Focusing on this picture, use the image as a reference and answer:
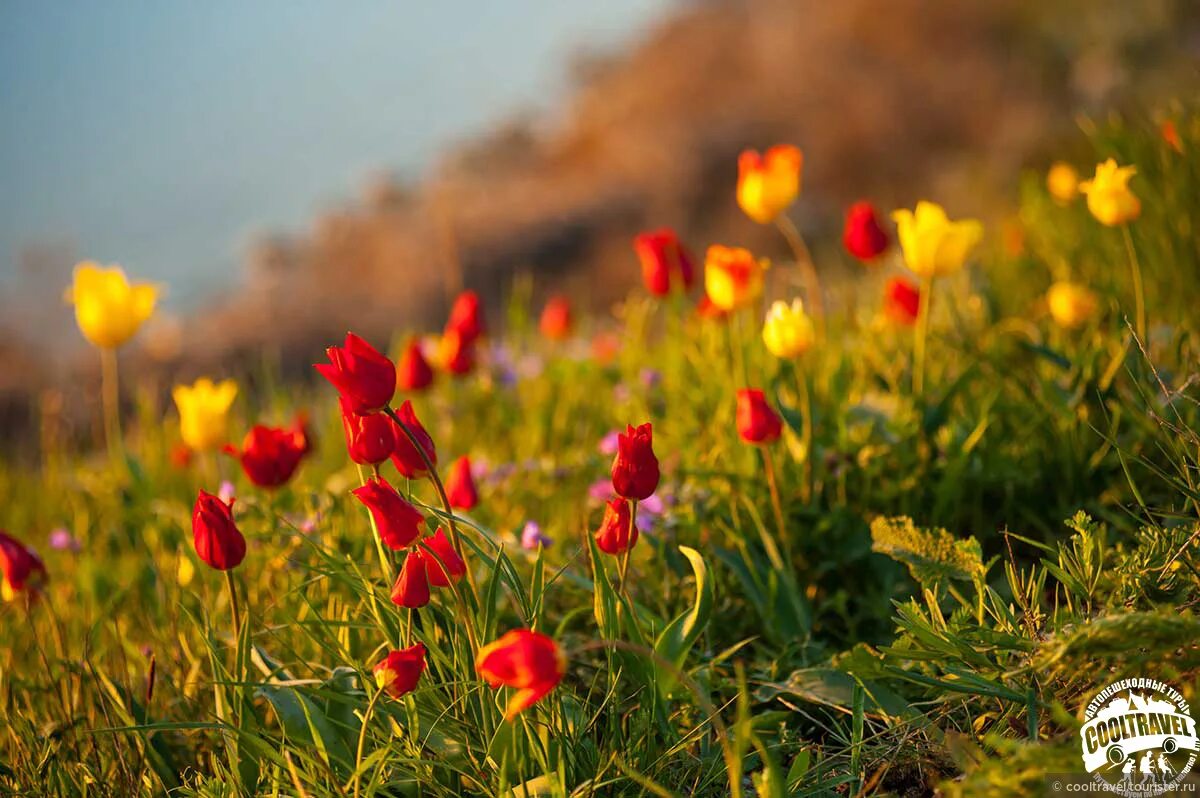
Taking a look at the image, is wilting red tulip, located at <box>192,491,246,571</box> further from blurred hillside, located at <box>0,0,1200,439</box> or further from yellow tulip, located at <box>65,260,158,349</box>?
blurred hillside, located at <box>0,0,1200,439</box>

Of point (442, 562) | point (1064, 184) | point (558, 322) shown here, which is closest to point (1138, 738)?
point (442, 562)

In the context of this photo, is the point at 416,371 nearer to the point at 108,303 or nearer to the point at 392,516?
the point at 108,303

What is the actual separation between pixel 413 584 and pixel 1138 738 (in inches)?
32.0

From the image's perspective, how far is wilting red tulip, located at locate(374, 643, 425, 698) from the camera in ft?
3.69

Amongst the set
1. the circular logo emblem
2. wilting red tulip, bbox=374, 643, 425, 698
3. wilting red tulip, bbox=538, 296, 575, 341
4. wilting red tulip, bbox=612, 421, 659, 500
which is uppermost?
wilting red tulip, bbox=612, 421, 659, 500

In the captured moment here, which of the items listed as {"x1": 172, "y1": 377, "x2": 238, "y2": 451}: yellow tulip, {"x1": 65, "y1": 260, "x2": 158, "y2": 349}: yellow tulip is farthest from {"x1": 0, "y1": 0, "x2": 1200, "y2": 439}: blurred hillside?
{"x1": 172, "y1": 377, "x2": 238, "y2": 451}: yellow tulip

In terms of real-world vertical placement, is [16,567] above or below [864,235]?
below

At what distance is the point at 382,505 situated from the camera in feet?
3.75

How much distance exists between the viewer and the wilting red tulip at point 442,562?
47.5 inches

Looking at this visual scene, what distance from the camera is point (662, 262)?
2.37 meters

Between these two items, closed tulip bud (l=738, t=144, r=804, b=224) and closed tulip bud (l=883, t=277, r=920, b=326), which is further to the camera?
closed tulip bud (l=883, t=277, r=920, b=326)

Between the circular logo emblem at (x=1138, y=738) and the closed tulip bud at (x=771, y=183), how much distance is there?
1207 mm

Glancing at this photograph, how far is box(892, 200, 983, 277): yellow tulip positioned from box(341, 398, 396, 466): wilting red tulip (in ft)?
3.49

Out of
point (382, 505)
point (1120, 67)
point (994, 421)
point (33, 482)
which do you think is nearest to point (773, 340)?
point (994, 421)
